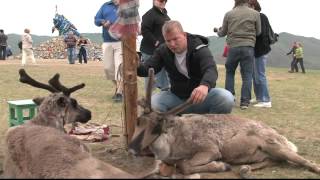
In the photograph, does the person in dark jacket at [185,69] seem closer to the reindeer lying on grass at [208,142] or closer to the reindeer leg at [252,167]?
the reindeer lying on grass at [208,142]

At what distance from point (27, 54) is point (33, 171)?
876 inches

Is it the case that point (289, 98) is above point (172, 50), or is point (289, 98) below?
below

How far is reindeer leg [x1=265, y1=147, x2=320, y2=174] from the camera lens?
6.08m

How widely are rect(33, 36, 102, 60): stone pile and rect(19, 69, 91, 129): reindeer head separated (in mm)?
37652

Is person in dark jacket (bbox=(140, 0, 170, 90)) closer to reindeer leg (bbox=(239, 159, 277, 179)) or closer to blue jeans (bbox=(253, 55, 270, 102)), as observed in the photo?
blue jeans (bbox=(253, 55, 270, 102))

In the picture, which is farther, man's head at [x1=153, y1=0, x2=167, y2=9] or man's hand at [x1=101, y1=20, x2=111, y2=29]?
man's hand at [x1=101, y1=20, x2=111, y2=29]

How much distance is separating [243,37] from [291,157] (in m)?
4.91

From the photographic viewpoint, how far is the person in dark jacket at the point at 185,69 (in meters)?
6.76

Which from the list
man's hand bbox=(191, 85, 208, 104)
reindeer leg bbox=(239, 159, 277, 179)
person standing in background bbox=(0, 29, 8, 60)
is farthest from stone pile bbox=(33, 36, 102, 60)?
reindeer leg bbox=(239, 159, 277, 179)

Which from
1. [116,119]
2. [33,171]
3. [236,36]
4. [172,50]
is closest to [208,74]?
[172,50]

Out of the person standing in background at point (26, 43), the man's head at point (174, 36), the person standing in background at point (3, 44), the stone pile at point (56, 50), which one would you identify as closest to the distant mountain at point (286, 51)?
the stone pile at point (56, 50)

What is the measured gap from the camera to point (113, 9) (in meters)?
12.0

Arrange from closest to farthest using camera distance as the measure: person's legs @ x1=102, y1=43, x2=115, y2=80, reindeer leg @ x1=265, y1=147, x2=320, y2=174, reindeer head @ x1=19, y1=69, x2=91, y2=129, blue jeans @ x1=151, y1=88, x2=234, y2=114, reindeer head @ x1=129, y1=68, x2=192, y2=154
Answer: reindeer head @ x1=129, y1=68, x2=192, y2=154 < reindeer leg @ x1=265, y1=147, x2=320, y2=174 < reindeer head @ x1=19, y1=69, x2=91, y2=129 < blue jeans @ x1=151, y1=88, x2=234, y2=114 < person's legs @ x1=102, y1=43, x2=115, y2=80

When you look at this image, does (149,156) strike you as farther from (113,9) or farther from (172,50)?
(113,9)
